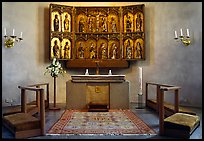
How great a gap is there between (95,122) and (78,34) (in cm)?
346

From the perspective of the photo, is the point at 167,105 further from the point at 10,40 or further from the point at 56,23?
the point at 10,40

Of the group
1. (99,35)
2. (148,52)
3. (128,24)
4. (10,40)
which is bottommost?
(148,52)

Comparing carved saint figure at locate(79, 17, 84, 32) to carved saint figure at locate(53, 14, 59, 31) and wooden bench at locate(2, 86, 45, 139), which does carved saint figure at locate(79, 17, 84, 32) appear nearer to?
carved saint figure at locate(53, 14, 59, 31)

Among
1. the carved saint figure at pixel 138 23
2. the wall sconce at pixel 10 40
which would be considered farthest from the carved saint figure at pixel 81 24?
the wall sconce at pixel 10 40

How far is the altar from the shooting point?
6.88 metres

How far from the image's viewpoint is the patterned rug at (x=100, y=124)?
4434 mm

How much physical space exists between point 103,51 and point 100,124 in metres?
3.34

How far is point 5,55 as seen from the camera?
7.50m

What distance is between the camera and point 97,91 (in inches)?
275

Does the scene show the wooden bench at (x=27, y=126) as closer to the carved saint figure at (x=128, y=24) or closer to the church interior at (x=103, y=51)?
the church interior at (x=103, y=51)

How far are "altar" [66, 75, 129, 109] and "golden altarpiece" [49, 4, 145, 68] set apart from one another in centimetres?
105

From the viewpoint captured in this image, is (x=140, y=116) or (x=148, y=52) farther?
(x=148, y=52)

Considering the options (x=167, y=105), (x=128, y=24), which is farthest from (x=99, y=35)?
(x=167, y=105)

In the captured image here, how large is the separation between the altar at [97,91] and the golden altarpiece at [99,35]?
1.05 meters
